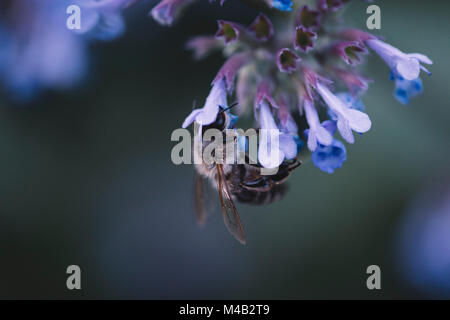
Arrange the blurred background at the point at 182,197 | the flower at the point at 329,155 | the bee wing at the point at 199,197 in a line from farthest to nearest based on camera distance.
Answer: the blurred background at the point at 182,197, the bee wing at the point at 199,197, the flower at the point at 329,155

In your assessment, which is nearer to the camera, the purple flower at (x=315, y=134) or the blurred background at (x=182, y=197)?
the purple flower at (x=315, y=134)

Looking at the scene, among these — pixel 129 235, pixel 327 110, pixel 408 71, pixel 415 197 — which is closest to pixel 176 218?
pixel 129 235

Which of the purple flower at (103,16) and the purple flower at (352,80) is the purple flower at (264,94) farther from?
the purple flower at (103,16)

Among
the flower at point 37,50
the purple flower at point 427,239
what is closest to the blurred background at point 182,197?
the purple flower at point 427,239

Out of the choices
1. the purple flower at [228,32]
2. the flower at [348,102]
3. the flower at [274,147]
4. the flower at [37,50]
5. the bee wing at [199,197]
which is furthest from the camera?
the flower at [37,50]

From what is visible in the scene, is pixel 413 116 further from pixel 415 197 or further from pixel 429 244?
pixel 429 244

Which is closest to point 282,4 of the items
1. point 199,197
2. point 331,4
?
point 331,4

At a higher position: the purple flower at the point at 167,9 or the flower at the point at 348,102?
the purple flower at the point at 167,9

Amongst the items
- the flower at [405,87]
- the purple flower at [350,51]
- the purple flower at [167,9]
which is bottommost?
the flower at [405,87]

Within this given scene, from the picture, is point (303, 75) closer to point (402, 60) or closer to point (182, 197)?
point (402, 60)
